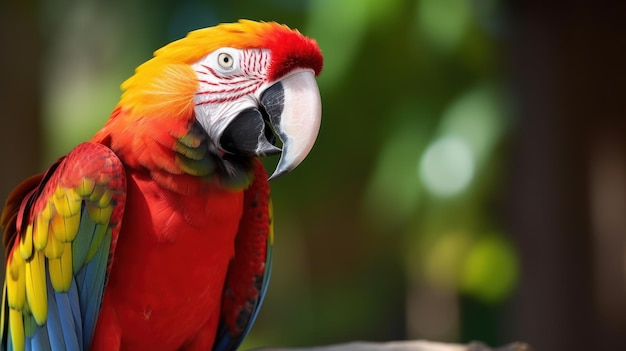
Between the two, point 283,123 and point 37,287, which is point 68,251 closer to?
point 37,287

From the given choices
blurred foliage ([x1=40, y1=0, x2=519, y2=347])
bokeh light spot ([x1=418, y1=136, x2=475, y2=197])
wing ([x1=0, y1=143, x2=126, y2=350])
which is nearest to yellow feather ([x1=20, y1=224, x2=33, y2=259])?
wing ([x1=0, y1=143, x2=126, y2=350])

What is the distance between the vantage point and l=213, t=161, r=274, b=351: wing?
156 centimetres

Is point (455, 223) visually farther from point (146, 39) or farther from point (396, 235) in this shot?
point (146, 39)

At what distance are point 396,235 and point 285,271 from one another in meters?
0.59

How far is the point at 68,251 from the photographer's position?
131cm

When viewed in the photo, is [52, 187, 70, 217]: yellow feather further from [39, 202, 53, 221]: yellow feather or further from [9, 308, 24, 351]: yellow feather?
[9, 308, 24, 351]: yellow feather

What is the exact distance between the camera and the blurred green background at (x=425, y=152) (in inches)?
135

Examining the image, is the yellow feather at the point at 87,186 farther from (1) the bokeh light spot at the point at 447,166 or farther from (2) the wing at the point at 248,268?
(1) the bokeh light spot at the point at 447,166

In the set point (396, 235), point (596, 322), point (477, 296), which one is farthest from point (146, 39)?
point (596, 322)

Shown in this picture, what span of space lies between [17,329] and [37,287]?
→ 0.11 meters

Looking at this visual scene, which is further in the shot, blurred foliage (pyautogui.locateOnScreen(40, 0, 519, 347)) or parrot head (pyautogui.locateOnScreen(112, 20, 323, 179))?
blurred foliage (pyautogui.locateOnScreen(40, 0, 519, 347))

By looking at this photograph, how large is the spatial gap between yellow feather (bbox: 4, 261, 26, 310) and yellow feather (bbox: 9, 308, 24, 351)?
2 centimetres

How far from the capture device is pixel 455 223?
3.69 m

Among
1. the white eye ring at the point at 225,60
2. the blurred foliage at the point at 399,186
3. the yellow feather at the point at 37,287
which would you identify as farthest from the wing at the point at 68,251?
the blurred foliage at the point at 399,186
